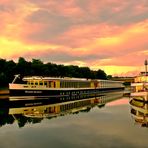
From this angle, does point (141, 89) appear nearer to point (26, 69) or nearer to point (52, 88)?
point (52, 88)

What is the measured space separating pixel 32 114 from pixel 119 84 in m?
111

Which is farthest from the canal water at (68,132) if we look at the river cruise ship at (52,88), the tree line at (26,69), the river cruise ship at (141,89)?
the tree line at (26,69)

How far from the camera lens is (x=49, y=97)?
77.8 m

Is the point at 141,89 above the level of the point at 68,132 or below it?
above

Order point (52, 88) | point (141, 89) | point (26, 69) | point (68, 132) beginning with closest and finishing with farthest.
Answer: point (68, 132) → point (141, 89) → point (52, 88) → point (26, 69)

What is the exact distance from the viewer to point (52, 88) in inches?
3142

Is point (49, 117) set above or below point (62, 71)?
→ below

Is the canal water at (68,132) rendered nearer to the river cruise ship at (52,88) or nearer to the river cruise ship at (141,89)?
the river cruise ship at (141,89)

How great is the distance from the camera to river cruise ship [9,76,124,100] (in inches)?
2761

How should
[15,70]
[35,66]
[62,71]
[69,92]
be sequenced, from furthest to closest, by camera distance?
[62,71]
[35,66]
[15,70]
[69,92]

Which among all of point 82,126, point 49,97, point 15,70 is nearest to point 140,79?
point 49,97

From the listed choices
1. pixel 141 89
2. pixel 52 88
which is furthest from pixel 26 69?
pixel 141 89

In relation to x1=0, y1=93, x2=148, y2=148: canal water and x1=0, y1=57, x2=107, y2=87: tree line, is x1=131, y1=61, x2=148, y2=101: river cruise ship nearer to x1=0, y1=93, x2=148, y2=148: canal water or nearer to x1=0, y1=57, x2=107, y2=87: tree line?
x1=0, y1=93, x2=148, y2=148: canal water

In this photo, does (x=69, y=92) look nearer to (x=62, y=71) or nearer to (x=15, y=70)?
(x=15, y=70)
